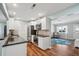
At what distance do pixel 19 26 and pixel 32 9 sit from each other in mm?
402

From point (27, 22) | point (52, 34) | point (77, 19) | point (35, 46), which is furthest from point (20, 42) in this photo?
point (77, 19)

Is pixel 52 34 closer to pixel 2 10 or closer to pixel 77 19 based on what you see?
pixel 77 19

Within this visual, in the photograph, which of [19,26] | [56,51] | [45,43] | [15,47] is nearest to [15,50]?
[15,47]

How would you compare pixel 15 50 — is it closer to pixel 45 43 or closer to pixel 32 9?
pixel 45 43

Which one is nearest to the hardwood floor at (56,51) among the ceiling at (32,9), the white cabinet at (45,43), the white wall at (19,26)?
the white cabinet at (45,43)

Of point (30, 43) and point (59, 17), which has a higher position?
point (59, 17)

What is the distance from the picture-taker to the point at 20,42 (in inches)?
68.6

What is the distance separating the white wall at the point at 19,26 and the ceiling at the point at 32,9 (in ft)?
0.31

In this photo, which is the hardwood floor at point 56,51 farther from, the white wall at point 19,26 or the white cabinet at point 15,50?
the white wall at point 19,26

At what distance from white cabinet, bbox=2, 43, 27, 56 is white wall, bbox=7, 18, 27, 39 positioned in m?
0.21

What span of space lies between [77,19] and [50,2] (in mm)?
561

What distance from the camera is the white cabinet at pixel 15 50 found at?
1.54m

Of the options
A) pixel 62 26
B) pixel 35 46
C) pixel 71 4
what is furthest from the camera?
pixel 35 46

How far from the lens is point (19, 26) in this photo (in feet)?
5.49
